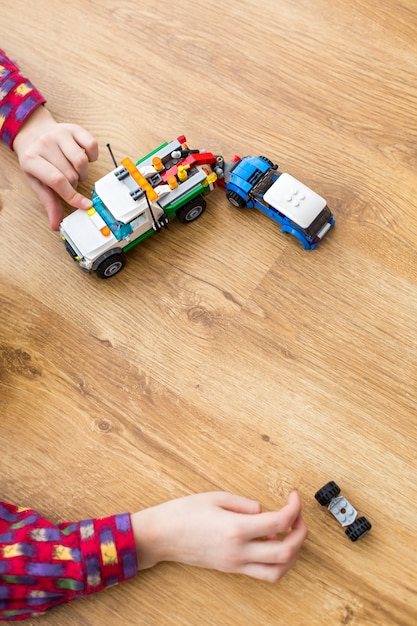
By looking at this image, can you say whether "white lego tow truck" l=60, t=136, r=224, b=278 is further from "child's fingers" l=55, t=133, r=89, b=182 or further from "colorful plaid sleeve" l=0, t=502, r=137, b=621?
"colorful plaid sleeve" l=0, t=502, r=137, b=621

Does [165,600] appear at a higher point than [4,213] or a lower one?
lower

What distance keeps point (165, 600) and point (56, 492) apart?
0.20 m

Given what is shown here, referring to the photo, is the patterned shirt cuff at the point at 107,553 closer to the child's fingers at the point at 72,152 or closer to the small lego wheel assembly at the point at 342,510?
the small lego wheel assembly at the point at 342,510

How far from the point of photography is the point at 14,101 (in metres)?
0.91

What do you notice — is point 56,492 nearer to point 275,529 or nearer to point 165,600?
point 165,600

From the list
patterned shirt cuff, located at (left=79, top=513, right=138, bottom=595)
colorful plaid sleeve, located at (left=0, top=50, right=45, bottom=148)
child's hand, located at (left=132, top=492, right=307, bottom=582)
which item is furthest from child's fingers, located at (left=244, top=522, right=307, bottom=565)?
colorful plaid sleeve, located at (left=0, top=50, right=45, bottom=148)

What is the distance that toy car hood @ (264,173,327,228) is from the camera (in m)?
0.84

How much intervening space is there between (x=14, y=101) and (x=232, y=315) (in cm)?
46

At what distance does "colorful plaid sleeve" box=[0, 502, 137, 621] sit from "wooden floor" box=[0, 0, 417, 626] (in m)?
0.06

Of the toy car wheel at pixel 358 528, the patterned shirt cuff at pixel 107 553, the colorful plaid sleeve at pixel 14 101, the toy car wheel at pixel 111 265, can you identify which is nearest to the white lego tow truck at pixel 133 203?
the toy car wheel at pixel 111 265

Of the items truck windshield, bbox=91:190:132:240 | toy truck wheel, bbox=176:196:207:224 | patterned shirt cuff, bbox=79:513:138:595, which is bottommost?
patterned shirt cuff, bbox=79:513:138:595

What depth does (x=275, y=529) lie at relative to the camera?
2.39 ft

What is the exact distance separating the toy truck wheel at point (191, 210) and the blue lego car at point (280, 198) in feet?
0.15

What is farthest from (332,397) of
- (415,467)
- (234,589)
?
(234,589)
